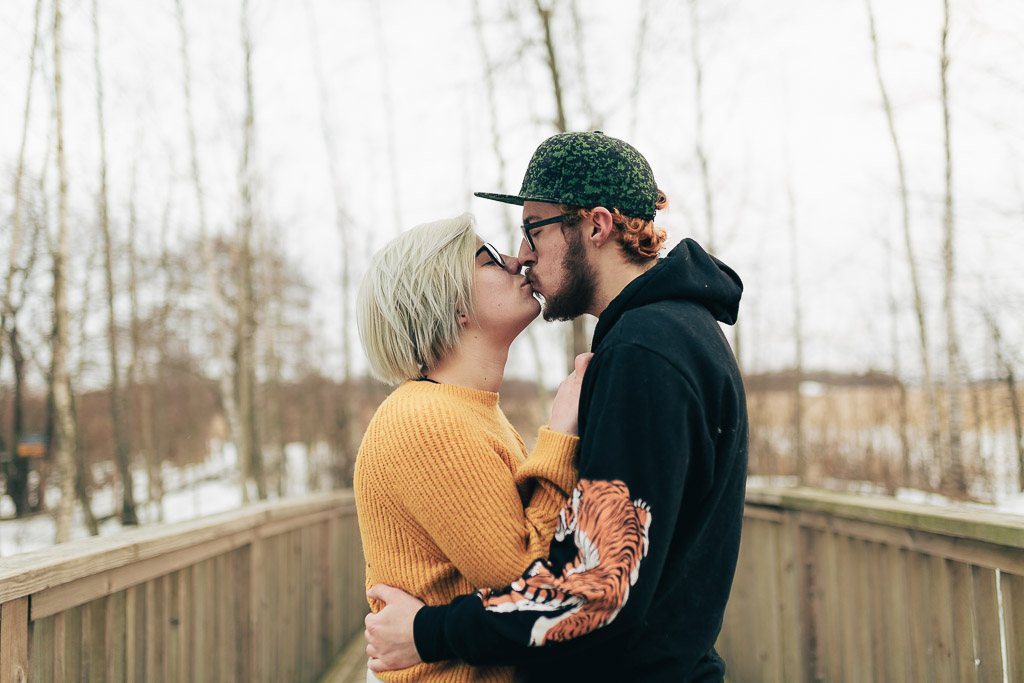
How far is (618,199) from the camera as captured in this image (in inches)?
56.1

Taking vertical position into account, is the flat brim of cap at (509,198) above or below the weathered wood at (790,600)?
above

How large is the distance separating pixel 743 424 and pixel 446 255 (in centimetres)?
76

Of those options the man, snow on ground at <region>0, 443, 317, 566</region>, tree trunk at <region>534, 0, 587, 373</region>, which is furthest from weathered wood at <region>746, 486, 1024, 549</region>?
snow on ground at <region>0, 443, 317, 566</region>

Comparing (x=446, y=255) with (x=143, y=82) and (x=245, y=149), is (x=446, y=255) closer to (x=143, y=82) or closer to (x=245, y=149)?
(x=245, y=149)

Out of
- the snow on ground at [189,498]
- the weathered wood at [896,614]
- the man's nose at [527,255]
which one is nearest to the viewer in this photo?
the man's nose at [527,255]

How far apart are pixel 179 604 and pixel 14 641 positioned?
887 millimetres

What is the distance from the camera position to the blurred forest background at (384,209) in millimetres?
7199

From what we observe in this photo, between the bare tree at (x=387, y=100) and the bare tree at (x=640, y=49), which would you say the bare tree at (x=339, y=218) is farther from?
the bare tree at (x=640, y=49)

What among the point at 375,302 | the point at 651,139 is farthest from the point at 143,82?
the point at 375,302

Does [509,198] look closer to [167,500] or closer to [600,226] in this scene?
[600,226]

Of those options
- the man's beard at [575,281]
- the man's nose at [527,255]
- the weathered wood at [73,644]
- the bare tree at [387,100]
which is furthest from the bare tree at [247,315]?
the man's beard at [575,281]

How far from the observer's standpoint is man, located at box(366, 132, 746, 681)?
3.51 ft

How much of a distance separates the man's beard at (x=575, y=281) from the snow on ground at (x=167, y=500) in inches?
227

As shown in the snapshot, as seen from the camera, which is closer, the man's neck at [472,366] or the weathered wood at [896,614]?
the man's neck at [472,366]
